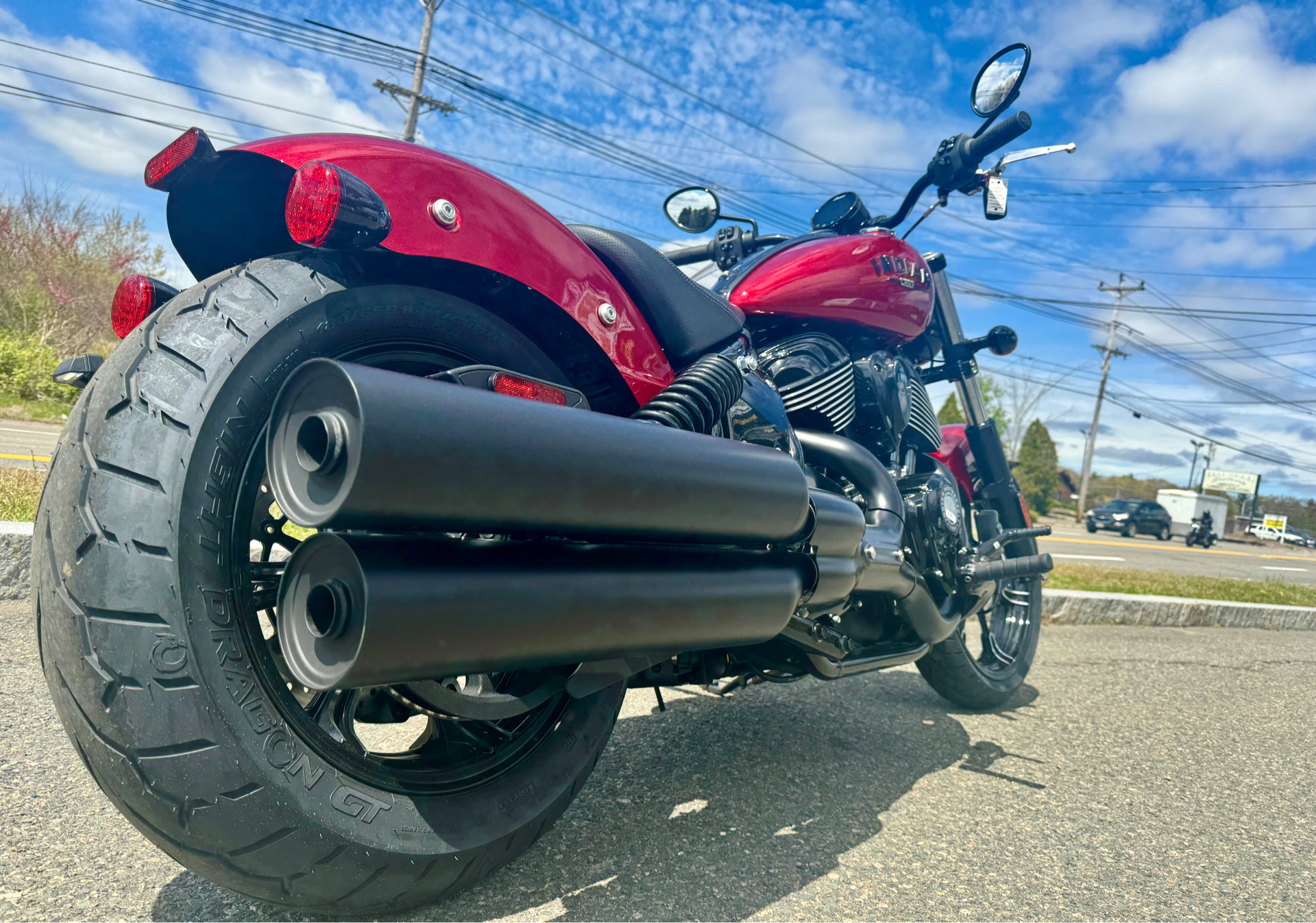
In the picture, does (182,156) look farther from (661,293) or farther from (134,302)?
(661,293)

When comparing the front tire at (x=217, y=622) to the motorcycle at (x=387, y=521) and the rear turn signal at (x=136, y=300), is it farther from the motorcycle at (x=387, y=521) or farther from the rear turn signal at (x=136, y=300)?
the rear turn signal at (x=136, y=300)

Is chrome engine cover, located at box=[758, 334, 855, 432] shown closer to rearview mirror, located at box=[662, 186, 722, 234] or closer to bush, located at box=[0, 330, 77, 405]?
rearview mirror, located at box=[662, 186, 722, 234]

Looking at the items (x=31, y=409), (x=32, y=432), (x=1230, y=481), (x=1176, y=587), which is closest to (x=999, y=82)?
(x=1176, y=587)

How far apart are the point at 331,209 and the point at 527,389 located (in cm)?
39

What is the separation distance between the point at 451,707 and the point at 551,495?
1.89ft

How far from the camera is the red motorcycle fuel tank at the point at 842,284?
227 centimetres

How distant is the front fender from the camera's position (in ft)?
3.92

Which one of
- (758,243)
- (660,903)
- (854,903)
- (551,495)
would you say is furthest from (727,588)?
(758,243)

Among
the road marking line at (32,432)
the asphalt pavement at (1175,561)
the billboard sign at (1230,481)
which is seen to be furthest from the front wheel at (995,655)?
the billboard sign at (1230,481)

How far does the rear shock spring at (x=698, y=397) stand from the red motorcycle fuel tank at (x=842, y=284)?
2.27 feet

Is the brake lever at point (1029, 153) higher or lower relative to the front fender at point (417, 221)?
higher

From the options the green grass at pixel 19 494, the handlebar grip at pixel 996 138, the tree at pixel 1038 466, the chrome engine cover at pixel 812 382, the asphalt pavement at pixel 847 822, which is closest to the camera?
the asphalt pavement at pixel 847 822

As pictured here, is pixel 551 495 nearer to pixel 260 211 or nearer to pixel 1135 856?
pixel 260 211

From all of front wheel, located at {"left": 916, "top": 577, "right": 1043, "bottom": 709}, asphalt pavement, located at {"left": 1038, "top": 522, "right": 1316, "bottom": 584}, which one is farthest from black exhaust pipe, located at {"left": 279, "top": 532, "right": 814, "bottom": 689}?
asphalt pavement, located at {"left": 1038, "top": 522, "right": 1316, "bottom": 584}
